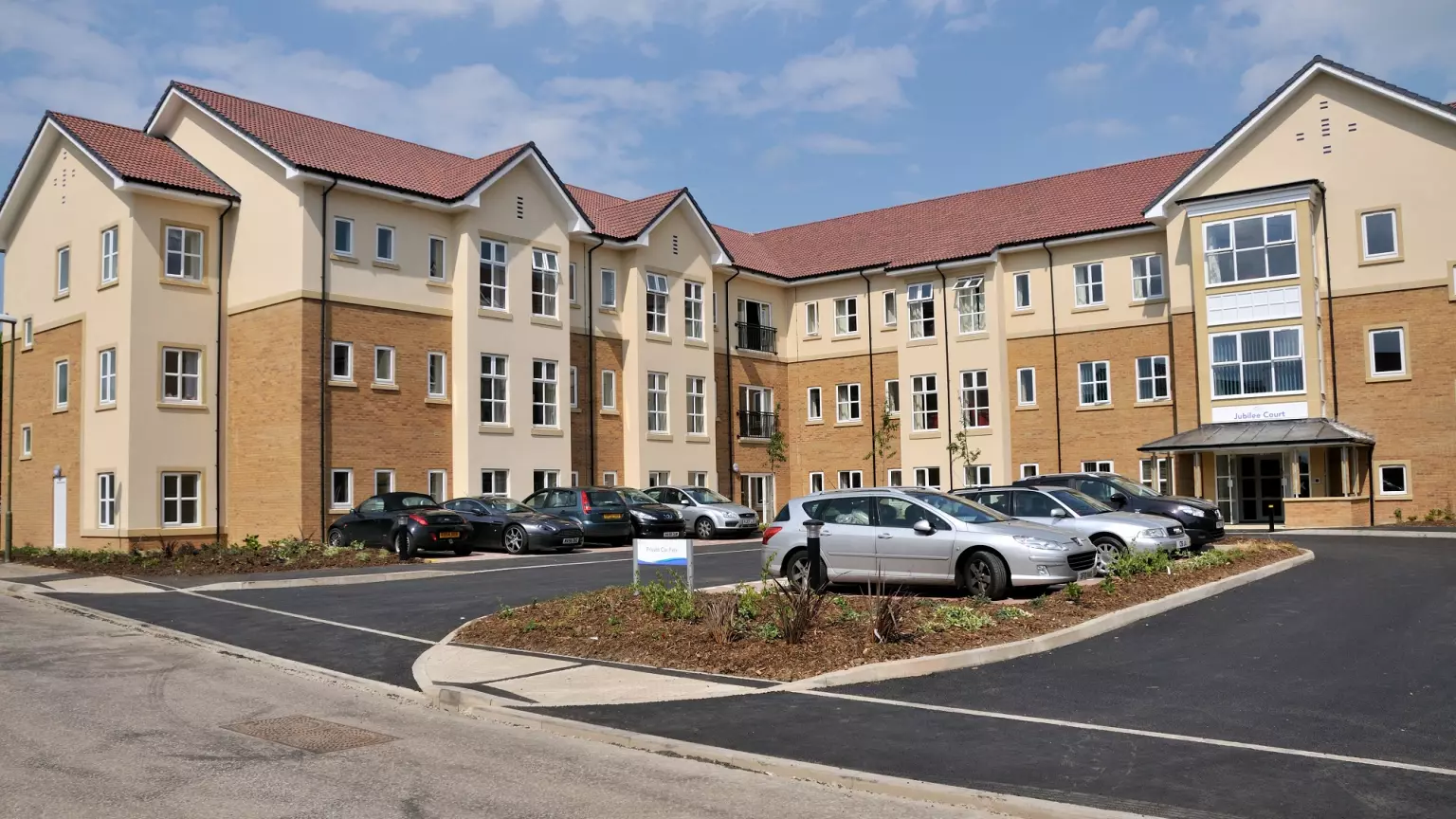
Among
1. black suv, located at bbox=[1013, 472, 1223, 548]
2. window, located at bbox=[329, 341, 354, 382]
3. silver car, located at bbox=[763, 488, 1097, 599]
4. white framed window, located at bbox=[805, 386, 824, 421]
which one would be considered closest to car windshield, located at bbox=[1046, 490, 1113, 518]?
black suv, located at bbox=[1013, 472, 1223, 548]

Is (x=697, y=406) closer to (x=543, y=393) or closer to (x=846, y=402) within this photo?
(x=846, y=402)

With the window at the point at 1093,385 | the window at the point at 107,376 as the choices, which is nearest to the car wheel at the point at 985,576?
the window at the point at 107,376

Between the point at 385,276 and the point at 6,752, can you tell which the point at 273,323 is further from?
the point at 6,752

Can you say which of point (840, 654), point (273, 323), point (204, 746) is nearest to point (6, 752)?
point (204, 746)

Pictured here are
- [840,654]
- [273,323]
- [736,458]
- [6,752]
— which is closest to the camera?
[6,752]

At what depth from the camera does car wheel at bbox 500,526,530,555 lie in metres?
26.7

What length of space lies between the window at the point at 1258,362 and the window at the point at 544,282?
19523 millimetres

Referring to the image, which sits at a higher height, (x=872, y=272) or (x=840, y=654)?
(x=872, y=272)

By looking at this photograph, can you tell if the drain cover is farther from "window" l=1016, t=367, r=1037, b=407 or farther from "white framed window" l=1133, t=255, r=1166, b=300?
"window" l=1016, t=367, r=1037, b=407

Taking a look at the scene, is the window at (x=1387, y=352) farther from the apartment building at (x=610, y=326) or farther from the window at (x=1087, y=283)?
the window at (x=1087, y=283)

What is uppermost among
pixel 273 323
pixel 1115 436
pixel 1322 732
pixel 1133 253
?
pixel 1133 253

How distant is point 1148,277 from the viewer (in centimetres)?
3781

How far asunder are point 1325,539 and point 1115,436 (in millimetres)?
12090

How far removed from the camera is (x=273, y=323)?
1171 inches
